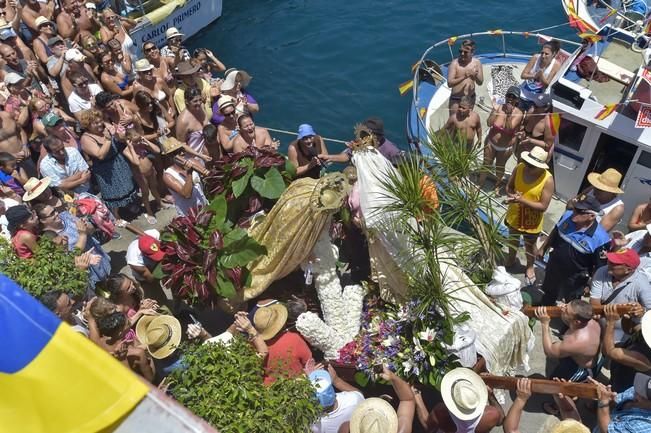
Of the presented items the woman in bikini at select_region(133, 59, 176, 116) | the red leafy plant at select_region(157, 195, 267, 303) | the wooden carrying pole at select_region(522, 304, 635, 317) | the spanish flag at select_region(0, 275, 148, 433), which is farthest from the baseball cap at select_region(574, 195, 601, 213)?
the woman in bikini at select_region(133, 59, 176, 116)

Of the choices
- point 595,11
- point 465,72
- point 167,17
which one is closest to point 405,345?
point 465,72

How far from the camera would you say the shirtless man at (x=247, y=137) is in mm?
7699

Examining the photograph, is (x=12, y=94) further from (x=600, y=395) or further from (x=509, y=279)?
(x=600, y=395)

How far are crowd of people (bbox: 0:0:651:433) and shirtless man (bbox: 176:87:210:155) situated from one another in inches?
0.7

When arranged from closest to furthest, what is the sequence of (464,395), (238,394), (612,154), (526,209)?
(238,394), (464,395), (526,209), (612,154)

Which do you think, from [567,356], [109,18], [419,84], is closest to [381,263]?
[567,356]

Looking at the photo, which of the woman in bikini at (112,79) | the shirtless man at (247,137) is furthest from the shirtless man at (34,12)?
the shirtless man at (247,137)

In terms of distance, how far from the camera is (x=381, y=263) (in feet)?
20.5

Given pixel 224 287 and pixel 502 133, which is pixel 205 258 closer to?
pixel 224 287

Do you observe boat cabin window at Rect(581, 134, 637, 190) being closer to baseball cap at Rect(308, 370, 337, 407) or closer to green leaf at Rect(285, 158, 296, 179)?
green leaf at Rect(285, 158, 296, 179)

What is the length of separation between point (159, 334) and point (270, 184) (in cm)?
203

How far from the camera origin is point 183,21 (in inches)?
606

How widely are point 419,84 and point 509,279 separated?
6.89 meters

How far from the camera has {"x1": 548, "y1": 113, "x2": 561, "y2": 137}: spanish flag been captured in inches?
332
